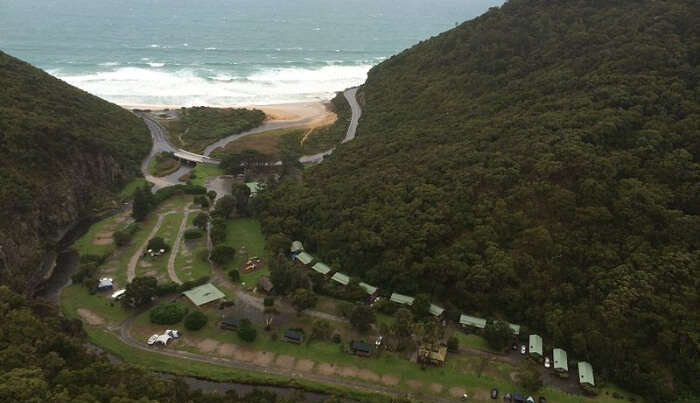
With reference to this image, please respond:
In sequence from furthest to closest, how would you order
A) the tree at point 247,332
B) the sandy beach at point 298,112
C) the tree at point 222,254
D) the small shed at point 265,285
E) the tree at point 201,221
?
the sandy beach at point 298,112 < the tree at point 201,221 < the tree at point 222,254 < the small shed at point 265,285 < the tree at point 247,332

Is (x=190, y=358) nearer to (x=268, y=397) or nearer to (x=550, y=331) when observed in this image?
(x=268, y=397)

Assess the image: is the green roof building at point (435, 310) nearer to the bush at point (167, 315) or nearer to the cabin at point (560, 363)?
the cabin at point (560, 363)

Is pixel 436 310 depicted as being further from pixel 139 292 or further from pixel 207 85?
pixel 207 85

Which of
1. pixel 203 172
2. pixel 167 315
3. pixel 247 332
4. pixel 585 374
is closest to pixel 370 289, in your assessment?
pixel 247 332

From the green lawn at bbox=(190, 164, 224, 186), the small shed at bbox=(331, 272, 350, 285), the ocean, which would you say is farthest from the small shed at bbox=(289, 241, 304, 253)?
the ocean

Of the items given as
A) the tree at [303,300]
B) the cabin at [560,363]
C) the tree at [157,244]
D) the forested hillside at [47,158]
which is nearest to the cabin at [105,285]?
the tree at [157,244]

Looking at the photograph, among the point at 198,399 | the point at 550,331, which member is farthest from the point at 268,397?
the point at 550,331
